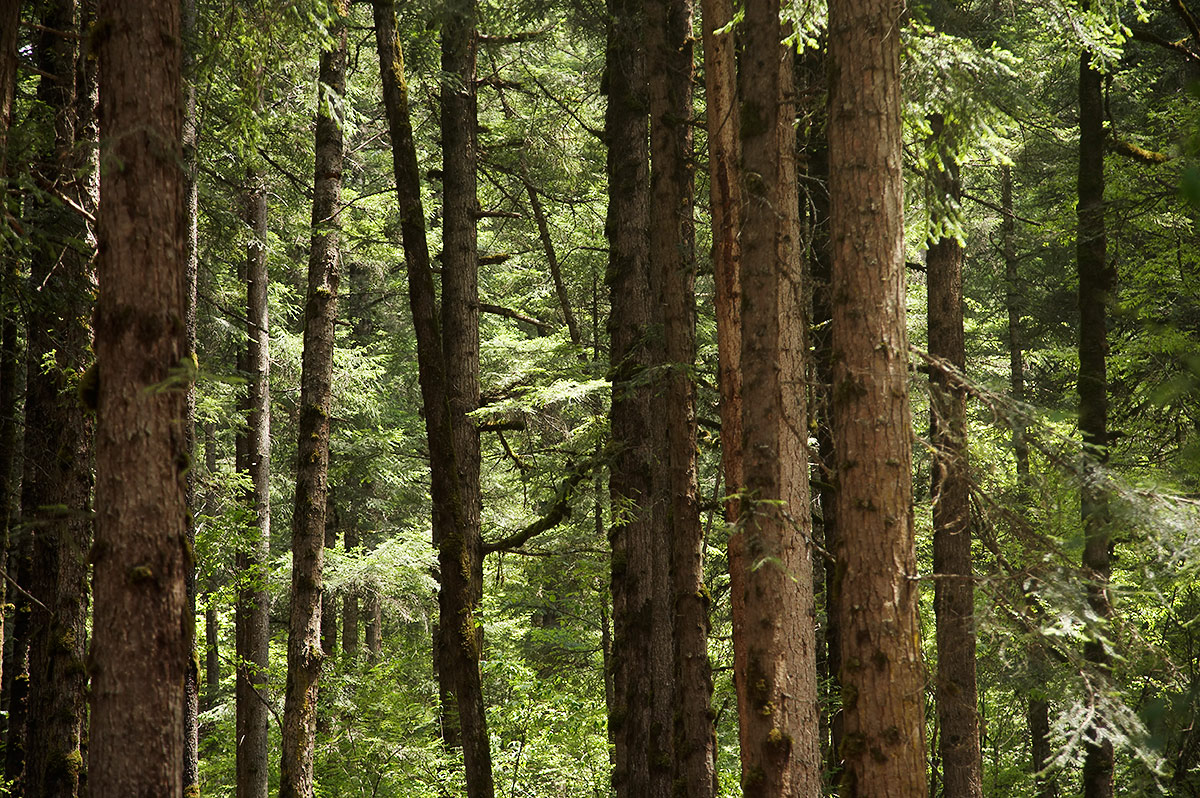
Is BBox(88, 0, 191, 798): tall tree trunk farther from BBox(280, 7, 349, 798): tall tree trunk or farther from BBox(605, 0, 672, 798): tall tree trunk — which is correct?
BBox(605, 0, 672, 798): tall tree trunk

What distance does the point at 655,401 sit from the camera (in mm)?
10367

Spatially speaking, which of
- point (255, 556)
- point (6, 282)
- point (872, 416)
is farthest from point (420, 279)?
point (255, 556)

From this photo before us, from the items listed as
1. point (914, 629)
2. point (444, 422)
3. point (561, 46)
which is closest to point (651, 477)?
point (444, 422)

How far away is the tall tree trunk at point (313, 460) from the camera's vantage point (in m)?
8.06

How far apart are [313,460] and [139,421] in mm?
4196

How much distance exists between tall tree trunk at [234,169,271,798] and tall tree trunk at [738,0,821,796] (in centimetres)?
704

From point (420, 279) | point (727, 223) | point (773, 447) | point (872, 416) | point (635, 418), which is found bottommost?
point (773, 447)

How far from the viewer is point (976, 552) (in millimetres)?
17328

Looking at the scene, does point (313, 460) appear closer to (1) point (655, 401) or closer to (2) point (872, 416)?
(1) point (655, 401)

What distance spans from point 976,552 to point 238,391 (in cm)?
1433

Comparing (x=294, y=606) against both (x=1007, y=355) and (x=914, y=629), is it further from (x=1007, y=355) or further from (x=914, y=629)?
(x=1007, y=355)

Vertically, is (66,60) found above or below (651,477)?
above

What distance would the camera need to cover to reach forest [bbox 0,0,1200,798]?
178 inches

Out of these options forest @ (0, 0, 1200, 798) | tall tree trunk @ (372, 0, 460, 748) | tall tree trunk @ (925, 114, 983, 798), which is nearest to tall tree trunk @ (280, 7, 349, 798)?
forest @ (0, 0, 1200, 798)
